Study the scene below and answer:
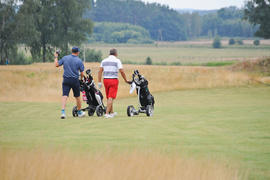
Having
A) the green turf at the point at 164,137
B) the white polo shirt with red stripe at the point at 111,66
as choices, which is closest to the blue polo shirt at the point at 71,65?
Result: the white polo shirt with red stripe at the point at 111,66

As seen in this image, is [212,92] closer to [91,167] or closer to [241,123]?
[241,123]

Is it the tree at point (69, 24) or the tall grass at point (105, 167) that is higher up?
the tree at point (69, 24)

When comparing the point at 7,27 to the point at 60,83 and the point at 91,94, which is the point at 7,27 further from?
the point at 91,94

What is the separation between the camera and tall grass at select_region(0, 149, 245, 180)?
574 cm

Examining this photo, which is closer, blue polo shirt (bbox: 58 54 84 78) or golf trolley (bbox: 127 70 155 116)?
blue polo shirt (bbox: 58 54 84 78)

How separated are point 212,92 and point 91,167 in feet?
85.7

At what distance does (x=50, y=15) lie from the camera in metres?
74.1

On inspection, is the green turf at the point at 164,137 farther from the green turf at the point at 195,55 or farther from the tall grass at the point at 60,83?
the green turf at the point at 195,55

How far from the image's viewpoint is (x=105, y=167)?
6086mm

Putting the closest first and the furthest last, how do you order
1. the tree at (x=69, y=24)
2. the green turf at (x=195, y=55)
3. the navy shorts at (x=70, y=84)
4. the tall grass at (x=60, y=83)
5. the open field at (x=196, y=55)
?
1. the navy shorts at (x=70, y=84)
2. the tall grass at (x=60, y=83)
3. the tree at (x=69, y=24)
4. the green turf at (x=195, y=55)
5. the open field at (x=196, y=55)

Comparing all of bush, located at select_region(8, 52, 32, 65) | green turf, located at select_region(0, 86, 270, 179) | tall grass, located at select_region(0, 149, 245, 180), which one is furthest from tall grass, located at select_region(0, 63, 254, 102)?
bush, located at select_region(8, 52, 32, 65)

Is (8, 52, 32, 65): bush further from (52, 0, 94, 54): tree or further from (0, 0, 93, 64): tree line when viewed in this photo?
(52, 0, 94, 54): tree

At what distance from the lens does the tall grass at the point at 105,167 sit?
5738mm

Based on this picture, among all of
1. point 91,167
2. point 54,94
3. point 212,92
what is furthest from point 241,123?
point 212,92
